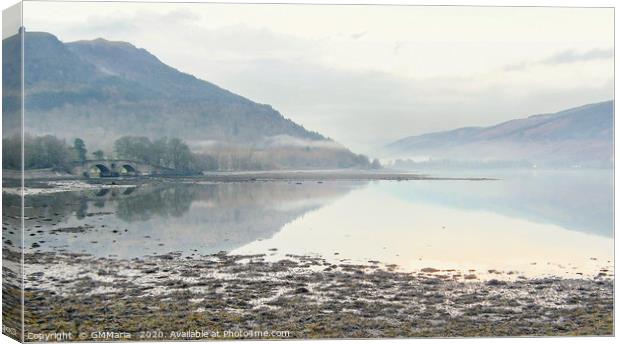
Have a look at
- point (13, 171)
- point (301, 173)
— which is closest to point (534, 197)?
point (301, 173)

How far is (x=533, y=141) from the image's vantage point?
14742 mm

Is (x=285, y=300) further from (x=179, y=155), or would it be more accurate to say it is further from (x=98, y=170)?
(x=98, y=170)

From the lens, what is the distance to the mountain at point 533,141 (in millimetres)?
14602

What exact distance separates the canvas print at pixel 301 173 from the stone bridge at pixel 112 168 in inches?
1.6

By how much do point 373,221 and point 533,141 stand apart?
129 inches

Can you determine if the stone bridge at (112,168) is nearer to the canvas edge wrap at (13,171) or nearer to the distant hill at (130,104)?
the distant hill at (130,104)

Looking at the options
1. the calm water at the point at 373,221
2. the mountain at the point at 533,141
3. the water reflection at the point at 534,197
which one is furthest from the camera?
the mountain at the point at 533,141

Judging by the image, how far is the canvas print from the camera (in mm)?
13219

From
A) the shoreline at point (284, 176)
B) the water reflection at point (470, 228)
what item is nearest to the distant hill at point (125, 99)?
the shoreline at point (284, 176)

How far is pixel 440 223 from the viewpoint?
14.1 m

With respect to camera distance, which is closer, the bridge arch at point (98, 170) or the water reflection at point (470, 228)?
the bridge arch at point (98, 170)

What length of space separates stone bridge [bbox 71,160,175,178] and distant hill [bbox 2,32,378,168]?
326mm

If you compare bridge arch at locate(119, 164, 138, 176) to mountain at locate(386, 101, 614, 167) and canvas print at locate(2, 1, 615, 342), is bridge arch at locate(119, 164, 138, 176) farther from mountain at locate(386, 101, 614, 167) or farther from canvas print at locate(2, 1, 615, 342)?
mountain at locate(386, 101, 614, 167)

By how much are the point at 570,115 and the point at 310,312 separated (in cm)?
572
